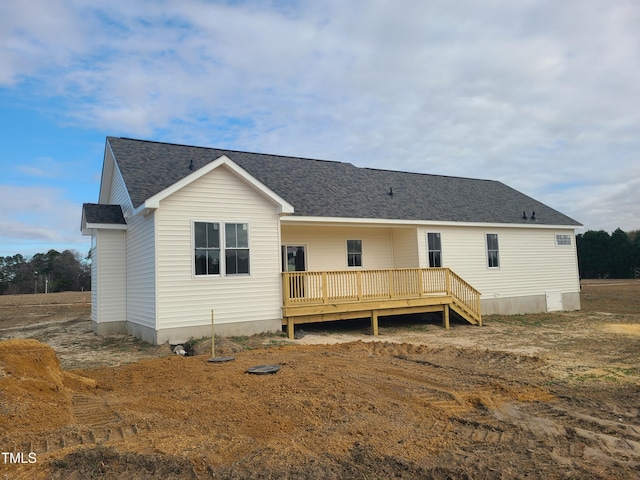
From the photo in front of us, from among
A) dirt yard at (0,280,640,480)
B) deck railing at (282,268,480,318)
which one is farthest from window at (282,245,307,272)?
dirt yard at (0,280,640,480)

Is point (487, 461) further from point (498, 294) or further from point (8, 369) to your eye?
point (498, 294)

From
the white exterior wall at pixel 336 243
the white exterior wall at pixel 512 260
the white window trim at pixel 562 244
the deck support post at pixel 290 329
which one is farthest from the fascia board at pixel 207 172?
the white window trim at pixel 562 244

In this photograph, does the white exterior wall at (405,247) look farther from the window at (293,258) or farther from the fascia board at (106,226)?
the fascia board at (106,226)

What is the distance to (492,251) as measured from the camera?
1902cm

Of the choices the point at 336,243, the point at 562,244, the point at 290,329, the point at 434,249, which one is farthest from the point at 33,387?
the point at 562,244

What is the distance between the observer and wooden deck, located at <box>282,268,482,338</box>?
13.4 metres

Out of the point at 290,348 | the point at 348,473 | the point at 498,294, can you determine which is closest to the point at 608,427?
the point at 348,473

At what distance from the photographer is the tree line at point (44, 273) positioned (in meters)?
53.6

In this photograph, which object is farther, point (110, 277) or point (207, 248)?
point (110, 277)

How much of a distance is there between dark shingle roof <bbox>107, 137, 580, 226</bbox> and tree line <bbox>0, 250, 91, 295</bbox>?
41902 mm

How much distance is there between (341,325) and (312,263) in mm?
2456

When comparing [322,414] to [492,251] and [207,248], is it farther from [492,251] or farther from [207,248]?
[492,251]

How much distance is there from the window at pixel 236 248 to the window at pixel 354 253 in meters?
5.28

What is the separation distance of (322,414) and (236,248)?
24.9 feet
